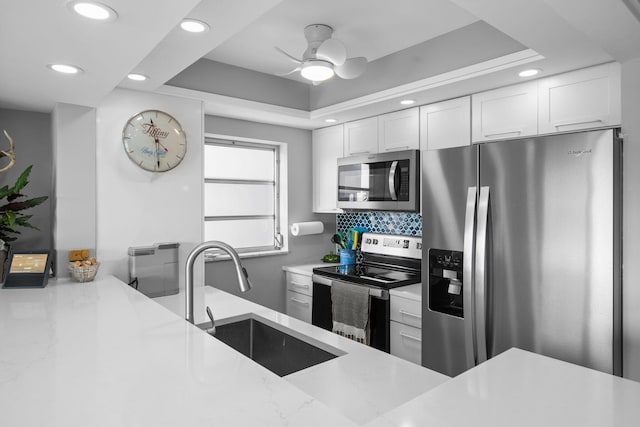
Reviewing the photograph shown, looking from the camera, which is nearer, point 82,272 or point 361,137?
point 82,272

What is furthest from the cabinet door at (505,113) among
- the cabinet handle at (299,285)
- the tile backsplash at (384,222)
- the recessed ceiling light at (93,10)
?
the recessed ceiling light at (93,10)

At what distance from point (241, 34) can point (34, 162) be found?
1.49m

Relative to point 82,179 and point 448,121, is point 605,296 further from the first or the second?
point 82,179

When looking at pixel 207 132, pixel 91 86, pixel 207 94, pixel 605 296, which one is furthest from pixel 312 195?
pixel 605 296

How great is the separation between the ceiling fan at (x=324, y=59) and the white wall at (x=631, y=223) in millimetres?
1313

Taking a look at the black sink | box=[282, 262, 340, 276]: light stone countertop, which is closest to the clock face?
the black sink

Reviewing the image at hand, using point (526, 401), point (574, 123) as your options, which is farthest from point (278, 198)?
point (526, 401)

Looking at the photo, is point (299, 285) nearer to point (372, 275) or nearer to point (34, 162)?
point (372, 275)

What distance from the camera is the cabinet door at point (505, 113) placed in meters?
2.31

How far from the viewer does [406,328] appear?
262cm

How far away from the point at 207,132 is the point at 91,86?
130cm

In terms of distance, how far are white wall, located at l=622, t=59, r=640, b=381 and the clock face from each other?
2.41 m

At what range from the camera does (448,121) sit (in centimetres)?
271

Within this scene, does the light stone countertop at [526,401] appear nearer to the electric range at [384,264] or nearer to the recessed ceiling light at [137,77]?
the electric range at [384,264]
